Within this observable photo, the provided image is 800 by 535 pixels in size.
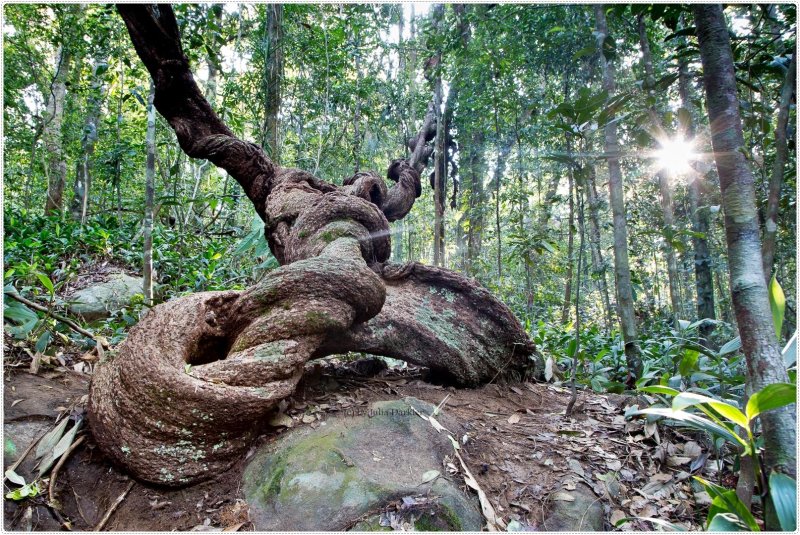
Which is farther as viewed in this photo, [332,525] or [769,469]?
[332,525]

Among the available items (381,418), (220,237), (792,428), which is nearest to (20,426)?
(381,418)

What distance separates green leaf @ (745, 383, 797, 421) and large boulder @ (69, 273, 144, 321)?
17.9 ft

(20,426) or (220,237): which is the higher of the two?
(220,237)

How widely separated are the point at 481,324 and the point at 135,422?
2.48 meters

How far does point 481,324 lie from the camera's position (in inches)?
142

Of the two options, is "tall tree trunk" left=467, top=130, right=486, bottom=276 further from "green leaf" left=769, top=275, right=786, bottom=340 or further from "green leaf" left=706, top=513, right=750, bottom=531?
"green leaf" left=706, top=513, right=750, bottom=531

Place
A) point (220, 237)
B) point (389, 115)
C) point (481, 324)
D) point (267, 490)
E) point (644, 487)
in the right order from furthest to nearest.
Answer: point (389, 115), point (220, 237), point (481, 324), point (644, 487), point (267, 490)

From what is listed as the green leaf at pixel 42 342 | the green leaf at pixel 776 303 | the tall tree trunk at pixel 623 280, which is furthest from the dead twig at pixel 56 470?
the tall tree trunk at pixel 623 280

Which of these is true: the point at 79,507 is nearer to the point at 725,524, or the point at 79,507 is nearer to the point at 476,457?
the point at 476,457

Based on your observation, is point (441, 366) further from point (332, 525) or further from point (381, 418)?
Result: point (332, 525)

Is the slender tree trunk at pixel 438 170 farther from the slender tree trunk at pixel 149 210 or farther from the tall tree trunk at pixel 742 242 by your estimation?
the tall tree trunk at pixel 742 242

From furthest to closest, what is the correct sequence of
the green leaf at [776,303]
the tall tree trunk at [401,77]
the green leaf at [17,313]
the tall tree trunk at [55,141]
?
the tall tree trunk at [401,77] < the tall tree trunk at [55,141] < the green leaf at [17,313] < the green leaf at [776,303]

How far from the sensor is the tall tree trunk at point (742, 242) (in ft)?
5.10

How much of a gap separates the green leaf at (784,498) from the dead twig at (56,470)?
282cm
